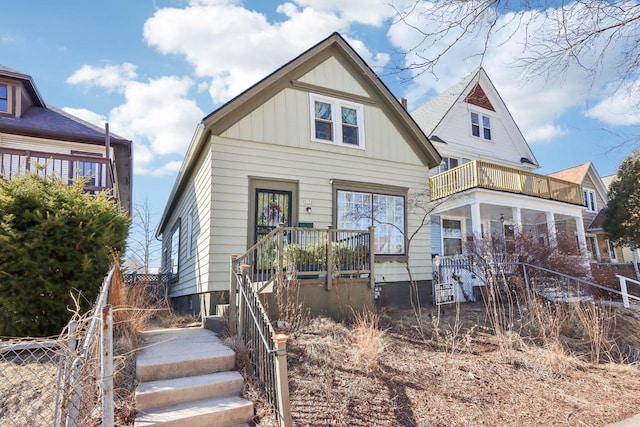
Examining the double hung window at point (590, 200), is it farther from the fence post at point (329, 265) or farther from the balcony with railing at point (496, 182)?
the fence post at point (329, 265)

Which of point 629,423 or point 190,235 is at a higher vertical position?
point 190,235

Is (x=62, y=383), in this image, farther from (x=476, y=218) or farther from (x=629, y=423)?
(x=476, y=218)

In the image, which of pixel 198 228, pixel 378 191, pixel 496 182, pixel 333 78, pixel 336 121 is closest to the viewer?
pixel 198 228

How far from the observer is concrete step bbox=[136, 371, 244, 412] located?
3590 mm

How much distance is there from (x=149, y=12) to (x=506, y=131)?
16685 mm

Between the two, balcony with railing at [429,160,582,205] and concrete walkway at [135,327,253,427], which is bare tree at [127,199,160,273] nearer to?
balcony with railing at [429,160,582,205]

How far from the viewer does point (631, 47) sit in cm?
463

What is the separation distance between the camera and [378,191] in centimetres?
995

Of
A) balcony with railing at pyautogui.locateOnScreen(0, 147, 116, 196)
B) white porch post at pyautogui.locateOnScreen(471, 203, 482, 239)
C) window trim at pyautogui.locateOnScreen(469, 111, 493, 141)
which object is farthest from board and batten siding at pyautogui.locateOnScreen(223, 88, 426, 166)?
window trim at pyautogui.locateOnScreen(469, 111, 493, 141)

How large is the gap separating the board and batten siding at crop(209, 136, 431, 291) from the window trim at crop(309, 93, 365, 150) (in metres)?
0.30

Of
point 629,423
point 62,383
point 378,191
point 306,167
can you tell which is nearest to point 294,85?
point 306,167

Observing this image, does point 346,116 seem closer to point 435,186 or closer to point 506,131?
point 435,186

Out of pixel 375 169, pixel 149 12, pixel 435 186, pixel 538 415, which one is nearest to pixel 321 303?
pixel 538 415

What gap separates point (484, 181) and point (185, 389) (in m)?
12.1
